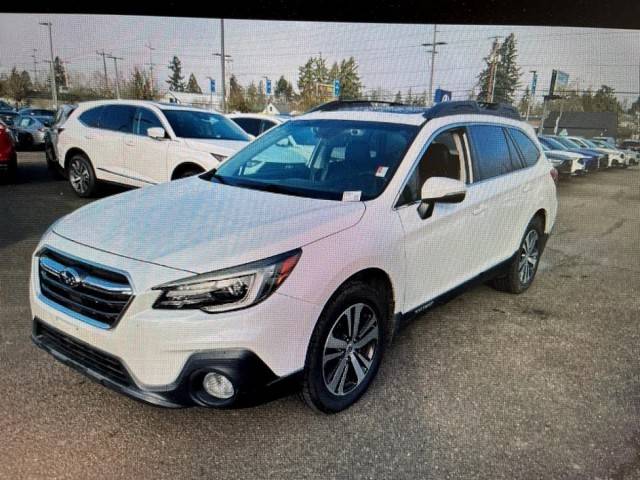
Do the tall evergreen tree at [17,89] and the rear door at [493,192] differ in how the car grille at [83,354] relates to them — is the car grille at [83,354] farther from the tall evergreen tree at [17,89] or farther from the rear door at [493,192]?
the tall evergreen tree at [17,89]

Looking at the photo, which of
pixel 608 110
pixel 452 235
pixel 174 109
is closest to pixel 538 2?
pixel 174 109

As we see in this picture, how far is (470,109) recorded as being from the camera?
3.68m

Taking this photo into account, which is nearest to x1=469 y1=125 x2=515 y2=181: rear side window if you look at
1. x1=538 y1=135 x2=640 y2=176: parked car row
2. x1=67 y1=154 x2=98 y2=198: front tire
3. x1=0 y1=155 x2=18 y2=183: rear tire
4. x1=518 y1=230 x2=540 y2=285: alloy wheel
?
x1=518 y1=230 x2=540 y2=285: alloy wheel

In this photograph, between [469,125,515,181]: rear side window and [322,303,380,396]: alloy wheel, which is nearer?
[322,303,380,396]: alloy wheel

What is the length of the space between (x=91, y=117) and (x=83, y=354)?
7390 mm

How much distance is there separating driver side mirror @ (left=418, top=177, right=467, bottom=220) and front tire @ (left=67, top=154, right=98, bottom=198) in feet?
22.9

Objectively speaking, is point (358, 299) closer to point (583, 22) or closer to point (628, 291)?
point (628, 291)

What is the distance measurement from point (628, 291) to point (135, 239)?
5013 mm

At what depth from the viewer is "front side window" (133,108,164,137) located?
25.4 feet

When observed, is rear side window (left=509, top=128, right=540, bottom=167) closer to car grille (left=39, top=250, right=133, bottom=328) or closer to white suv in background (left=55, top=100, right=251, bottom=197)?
car grille (left=39, top=250, right=133, bottom=328)

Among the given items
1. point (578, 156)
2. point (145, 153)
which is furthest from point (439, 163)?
point (578, 156)

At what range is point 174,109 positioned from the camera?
7.97 m

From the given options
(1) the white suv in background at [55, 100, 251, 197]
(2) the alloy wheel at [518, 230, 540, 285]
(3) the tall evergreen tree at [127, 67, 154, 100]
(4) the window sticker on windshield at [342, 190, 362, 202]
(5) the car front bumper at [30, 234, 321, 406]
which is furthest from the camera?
(3) the tall evergreen tree at [127, 67, 154, 100]

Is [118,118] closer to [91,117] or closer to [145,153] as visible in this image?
[91,117]
